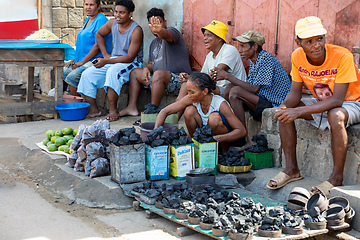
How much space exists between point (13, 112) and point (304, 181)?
488cm

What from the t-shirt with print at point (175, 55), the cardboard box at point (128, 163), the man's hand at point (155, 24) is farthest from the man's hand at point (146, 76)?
the cardboard box at point (128, 163)

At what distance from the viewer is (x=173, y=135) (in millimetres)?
4316

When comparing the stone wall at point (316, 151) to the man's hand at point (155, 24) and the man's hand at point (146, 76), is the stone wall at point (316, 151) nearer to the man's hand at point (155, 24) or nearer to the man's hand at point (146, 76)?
the man's hand at point (155, 24)

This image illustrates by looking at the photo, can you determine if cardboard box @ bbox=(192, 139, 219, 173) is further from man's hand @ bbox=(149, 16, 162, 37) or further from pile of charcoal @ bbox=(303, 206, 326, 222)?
man's hand @ bbox=(149, 16, 162, 37)

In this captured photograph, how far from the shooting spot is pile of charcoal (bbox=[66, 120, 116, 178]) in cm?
439

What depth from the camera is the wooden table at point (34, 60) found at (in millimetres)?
6770

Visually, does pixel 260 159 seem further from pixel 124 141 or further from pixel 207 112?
pixel 124 141

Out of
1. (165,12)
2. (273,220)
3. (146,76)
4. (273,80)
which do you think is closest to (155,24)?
(146,76)

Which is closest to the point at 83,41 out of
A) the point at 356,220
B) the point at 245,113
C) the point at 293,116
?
the point at 245,113

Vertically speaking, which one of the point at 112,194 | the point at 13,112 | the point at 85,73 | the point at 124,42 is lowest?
the point at 112,194

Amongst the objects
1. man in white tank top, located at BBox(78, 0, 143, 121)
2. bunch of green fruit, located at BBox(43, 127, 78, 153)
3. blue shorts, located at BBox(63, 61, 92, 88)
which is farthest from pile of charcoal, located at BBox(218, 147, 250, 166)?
blue shorts, located at BBox(63, 61, 92, 88)

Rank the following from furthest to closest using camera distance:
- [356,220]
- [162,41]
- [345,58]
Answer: [162,41] → [345,58] → [356,220]

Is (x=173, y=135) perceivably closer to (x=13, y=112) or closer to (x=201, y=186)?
(x=201, y=186)

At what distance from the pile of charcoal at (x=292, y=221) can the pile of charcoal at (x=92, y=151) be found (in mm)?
1920
